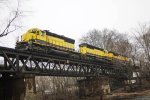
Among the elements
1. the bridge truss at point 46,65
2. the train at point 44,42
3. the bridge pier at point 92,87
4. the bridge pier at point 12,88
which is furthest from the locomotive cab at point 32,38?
the bridge pier at point 92,87

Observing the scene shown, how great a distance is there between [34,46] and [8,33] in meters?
8.99

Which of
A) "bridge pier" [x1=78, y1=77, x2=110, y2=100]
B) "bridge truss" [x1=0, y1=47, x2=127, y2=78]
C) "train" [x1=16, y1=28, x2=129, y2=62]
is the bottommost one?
"bridge pier" [x1=78, y1=77, x2=110, y2=100]

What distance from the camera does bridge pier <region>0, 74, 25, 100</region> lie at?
1796 cm

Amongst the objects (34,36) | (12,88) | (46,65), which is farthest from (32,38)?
(12,88)

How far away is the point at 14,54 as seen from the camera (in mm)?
18453

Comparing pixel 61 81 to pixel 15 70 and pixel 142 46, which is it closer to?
pixel 142 46

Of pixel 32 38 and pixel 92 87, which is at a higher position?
pixel 32 38

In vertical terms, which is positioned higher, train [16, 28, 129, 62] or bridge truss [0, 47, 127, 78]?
train [16, 28, 129, 62]

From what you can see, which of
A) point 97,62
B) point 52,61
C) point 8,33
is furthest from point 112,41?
point 8,33

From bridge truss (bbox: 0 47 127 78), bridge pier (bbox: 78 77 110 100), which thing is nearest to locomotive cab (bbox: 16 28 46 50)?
bridge truss (bbox: 0 47 127 78)

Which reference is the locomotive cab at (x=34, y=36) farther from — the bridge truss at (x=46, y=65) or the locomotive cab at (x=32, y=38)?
the bridge truss at (x=46, y=65)

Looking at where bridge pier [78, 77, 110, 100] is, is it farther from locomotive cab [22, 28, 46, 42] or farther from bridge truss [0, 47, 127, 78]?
locomotive cab [22, 28, 46, 42]

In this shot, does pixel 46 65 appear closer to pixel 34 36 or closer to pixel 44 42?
pixel 44 42

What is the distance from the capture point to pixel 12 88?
60.4 feet
